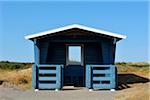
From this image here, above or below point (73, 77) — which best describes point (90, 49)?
above

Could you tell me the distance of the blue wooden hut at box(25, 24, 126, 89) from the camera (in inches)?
687

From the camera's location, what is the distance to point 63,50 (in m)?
20.1

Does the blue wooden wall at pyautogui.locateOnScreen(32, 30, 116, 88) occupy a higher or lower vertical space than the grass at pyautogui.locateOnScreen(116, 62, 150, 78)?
higher

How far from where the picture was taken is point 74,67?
64.2 feet

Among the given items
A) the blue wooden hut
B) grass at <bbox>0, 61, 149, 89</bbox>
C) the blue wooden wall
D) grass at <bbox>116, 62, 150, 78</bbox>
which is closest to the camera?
the blue wooden hut

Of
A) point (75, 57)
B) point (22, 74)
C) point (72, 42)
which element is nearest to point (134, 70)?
point (22, 74)

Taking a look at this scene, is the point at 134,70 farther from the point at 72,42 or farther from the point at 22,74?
the point at 72,42

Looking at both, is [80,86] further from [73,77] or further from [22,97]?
[22,97]

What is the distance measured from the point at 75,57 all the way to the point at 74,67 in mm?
504

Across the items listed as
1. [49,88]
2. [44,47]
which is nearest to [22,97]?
[49,88]

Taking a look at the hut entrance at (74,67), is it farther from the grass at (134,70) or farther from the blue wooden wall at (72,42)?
the grass at (134,70)

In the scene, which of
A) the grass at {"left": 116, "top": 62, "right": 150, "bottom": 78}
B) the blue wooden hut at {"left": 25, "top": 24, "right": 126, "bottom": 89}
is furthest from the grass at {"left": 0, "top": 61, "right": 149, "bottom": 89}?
the blue wooden hut at {"left": 25, "top": 24, "right": 126, "bottom": 89}

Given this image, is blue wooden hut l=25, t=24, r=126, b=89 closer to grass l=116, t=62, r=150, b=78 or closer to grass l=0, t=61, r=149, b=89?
grass l=0, t=61, r=149, b=89

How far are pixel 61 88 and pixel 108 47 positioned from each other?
114 inches
